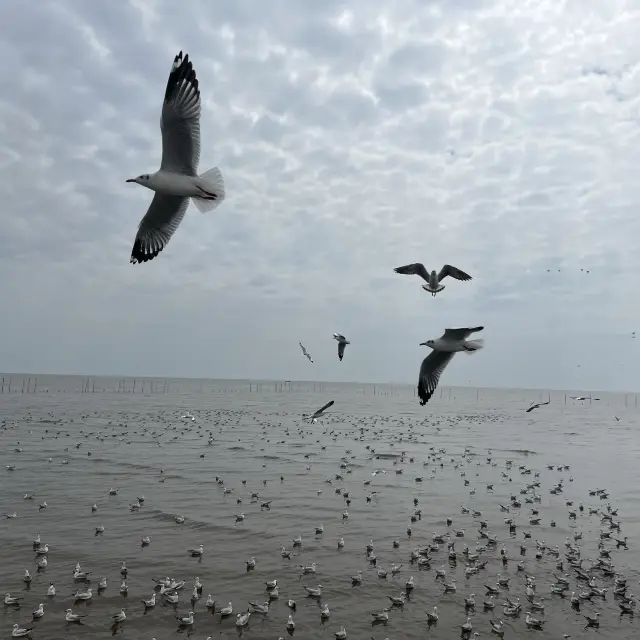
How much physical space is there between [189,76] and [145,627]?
9.86 m

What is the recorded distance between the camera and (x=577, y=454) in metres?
37.5

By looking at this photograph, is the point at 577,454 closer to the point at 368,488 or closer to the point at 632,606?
the point at 368,488

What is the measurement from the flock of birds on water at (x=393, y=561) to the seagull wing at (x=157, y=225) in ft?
24.9

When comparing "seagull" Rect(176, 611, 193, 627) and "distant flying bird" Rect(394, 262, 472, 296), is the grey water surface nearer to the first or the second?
"seagull" Rect(176, 611, 193, 627)

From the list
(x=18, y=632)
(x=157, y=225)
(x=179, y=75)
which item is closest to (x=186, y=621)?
(x=18, y=632)

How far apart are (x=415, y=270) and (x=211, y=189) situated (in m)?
8.56

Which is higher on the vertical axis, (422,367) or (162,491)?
(422,367)

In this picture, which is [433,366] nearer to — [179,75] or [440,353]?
[440,353]

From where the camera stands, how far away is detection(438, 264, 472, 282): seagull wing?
14117mm

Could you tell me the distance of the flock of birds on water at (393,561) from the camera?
40.2 feet

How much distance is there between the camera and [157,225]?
7.92 metres

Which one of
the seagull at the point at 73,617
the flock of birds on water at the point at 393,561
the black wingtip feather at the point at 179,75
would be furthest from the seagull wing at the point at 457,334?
the seagull at the point at 73,617

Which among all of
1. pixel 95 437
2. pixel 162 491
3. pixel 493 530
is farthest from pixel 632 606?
pixel 95 437

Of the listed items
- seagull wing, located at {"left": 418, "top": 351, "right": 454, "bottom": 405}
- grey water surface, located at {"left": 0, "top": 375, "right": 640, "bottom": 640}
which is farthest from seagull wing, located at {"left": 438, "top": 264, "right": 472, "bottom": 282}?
grey water surface, located at {"left": 0, "top": 375, "right": 640, "bottom": 640}
